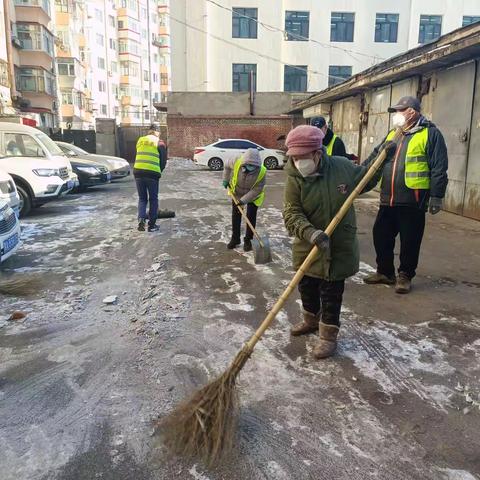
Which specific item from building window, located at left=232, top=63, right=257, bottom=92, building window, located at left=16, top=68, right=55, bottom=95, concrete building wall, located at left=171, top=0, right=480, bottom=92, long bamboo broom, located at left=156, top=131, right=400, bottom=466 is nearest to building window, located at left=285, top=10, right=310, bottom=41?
concrete building wall, located at left=171, top=0, right=480, bottom=92

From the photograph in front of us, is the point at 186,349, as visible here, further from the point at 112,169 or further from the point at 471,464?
the point at 112,169

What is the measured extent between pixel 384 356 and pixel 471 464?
1162 millimetres

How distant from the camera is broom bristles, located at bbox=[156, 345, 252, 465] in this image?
2.43 meters

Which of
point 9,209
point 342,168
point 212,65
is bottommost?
point 9,209

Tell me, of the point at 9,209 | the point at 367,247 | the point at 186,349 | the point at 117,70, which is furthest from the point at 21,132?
the point at 117,70

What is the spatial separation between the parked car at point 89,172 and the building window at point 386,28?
26523 mm

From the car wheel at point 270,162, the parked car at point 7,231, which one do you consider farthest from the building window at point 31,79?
the parked car at point 7,231

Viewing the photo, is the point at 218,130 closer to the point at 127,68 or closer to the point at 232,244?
the point at 232,244

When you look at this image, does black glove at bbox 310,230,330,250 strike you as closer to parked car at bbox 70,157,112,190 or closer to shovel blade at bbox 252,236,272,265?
shovel blade at bbox 252,236,272,265

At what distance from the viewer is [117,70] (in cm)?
6550

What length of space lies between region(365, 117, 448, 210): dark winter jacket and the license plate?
4221 mm

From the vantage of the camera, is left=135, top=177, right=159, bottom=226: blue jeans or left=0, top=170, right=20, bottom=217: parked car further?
left=135, top=177, right=159, bottom=226: blue jeans

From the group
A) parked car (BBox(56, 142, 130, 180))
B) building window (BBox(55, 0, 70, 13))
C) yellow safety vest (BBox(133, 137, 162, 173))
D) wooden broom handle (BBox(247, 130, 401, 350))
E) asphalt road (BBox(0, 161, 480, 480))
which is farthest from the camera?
building window (BBox(55, 0, 70, 13))

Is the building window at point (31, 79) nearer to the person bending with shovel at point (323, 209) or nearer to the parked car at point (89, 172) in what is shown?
the parked car at point (89, 172)
